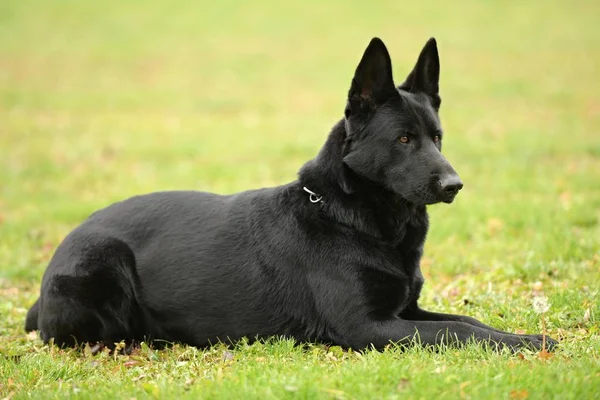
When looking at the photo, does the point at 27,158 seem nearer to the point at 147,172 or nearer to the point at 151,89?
the point at 147,172

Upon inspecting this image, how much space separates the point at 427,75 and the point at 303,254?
1.69 m

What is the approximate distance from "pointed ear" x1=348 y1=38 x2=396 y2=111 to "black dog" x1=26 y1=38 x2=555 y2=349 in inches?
0.4

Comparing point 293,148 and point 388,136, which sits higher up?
point 388,136

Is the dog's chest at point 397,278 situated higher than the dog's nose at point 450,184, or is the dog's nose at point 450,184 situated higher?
the dog's nose at point 450,184

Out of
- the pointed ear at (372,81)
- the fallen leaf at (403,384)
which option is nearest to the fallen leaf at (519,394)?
the fallen leaf at (403,384)

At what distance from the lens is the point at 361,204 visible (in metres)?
5.14

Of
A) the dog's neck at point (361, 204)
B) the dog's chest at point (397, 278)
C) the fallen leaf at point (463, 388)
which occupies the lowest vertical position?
the fallen leaf at point (463, 388)

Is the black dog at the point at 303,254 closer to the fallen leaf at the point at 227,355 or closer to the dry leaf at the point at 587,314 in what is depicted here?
the fallen leaf at the point at 227,355

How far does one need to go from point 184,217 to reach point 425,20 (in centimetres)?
3133

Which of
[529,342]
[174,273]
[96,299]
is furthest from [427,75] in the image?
[96,299]

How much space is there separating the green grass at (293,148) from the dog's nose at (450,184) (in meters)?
1.08

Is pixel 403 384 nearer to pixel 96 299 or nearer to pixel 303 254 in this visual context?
pixel 303 254

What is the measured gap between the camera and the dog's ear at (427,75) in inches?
212

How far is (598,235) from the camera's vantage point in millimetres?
7824
